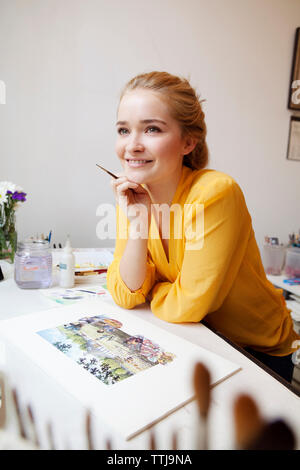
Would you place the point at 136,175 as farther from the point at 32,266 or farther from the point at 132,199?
the point at 32,266

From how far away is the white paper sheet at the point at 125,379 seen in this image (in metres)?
0.41

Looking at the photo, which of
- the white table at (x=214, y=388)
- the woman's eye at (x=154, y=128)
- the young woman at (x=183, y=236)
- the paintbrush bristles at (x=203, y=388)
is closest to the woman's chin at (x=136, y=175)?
the young woman at (x=183, y=236)

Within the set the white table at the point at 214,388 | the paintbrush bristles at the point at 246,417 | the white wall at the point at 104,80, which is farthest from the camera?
the white wall at the point at 104,80

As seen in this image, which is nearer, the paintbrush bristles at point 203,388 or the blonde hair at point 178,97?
the paintbrush bristles at point 203,388

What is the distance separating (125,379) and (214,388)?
239 millimetres

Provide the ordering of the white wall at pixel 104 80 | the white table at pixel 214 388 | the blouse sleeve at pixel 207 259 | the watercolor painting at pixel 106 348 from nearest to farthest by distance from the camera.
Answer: the white table at pixel 214 388 → the watercolor painting at pixel 106 348 → the blouse sleeve at pixel 207 259 → the white wall at pixel 104 80

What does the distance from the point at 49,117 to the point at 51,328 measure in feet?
4.86

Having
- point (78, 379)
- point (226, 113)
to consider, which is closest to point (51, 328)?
point (78, 379)

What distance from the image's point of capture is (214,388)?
281 millimetres

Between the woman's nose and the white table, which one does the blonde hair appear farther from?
the white table

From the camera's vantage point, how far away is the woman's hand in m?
0.88

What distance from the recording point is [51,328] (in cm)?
65

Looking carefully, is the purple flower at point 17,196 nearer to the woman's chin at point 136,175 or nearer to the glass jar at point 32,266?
the glass jar at point 32,266

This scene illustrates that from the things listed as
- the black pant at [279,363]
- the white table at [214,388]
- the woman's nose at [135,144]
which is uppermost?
the woman's nose at [135,144]
